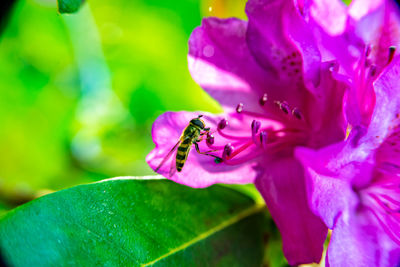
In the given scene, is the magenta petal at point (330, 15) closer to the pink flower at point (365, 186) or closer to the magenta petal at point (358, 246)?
the pink flower at point (365, 186)

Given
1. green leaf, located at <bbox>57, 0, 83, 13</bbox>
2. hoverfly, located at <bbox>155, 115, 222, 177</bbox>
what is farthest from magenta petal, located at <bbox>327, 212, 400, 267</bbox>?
green leaf, located at <bbox>57, 0, 83, 13</bbox>

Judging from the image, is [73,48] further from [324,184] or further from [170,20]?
[324,184]

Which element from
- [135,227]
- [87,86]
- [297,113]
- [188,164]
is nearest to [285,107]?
[297,113]

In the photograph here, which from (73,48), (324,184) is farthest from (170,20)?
(324,184)

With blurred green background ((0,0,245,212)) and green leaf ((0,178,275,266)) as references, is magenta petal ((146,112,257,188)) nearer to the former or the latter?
green leaf ((0,178,275,266))

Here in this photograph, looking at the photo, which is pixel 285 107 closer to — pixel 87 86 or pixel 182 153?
pixel 182 153

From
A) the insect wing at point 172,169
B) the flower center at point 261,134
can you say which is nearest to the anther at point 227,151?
the flower center at point 261,134

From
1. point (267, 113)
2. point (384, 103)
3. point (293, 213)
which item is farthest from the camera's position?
point (267, 113)
